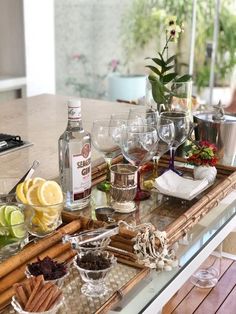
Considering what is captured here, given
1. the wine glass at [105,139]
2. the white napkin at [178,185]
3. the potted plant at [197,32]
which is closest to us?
the white napkin at [178,185]

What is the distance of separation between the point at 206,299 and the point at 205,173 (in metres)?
0.95

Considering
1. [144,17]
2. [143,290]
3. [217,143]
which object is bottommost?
[143,290]

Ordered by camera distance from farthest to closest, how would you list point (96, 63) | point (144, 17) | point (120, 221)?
1. point (96, 63)
2. point (144, 17)
3. point (120, 221)

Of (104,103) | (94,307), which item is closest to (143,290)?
(94,307)

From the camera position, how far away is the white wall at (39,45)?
3.95 meters

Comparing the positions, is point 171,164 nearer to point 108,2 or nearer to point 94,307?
point 94,307

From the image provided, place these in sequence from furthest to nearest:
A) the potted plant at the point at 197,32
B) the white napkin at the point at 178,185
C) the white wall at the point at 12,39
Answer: the potted plant at the point at 197,32 < the white wall at the point at 12,39 < the white napkin at the point at 178,185

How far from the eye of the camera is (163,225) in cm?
116

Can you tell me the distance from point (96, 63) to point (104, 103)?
2930 mm

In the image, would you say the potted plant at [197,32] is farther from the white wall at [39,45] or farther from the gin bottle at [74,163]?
the gin bottle at [74,163]

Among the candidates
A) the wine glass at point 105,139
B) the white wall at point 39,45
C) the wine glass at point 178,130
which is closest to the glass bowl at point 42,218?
the wine glass at point 105,139

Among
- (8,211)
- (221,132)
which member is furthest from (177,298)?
(8,211)

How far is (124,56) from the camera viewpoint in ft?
17.5

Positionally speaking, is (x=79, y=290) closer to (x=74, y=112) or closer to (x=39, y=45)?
(x=74, y=112)
